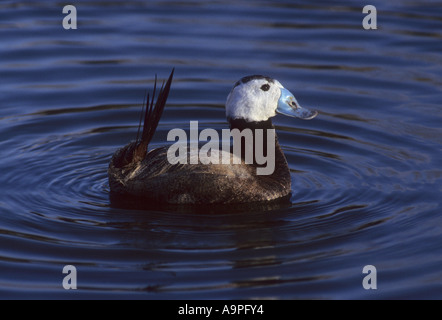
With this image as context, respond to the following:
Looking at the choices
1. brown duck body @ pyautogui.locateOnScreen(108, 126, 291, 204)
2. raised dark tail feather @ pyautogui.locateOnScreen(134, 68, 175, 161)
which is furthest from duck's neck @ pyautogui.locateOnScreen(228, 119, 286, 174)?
raised dark tail feather @ pyautogui.locateOnScreen(134, 68, 175, 161)

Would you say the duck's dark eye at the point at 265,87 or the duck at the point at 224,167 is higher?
the duck's dark eye at the point at 265,87

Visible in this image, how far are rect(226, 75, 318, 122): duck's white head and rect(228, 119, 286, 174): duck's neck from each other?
48 millimetres

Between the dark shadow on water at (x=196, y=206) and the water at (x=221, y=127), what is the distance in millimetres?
32

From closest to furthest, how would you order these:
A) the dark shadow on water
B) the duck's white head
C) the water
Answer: the water < the dark shadow on water < the duck's white head

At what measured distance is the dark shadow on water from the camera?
691 centimetres

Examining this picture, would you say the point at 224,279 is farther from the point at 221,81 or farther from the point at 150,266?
the point at 221,81

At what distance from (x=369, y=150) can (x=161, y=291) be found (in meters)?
3.28

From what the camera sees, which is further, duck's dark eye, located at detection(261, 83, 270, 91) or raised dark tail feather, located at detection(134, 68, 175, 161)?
duck's dark eye, located at detection(261, 83, 270, 91)

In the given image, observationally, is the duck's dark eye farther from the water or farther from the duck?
the water

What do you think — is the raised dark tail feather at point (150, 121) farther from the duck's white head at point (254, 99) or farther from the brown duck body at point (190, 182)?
the duck's white head at point (254, 99)

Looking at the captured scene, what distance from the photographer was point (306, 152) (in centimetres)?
833

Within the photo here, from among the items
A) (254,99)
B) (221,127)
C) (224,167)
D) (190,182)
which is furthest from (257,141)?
(221,127)

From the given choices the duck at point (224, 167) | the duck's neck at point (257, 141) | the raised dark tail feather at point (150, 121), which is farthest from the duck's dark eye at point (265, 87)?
the raised dark tail feather at point (150, 121)

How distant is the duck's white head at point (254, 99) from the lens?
7.19 m
